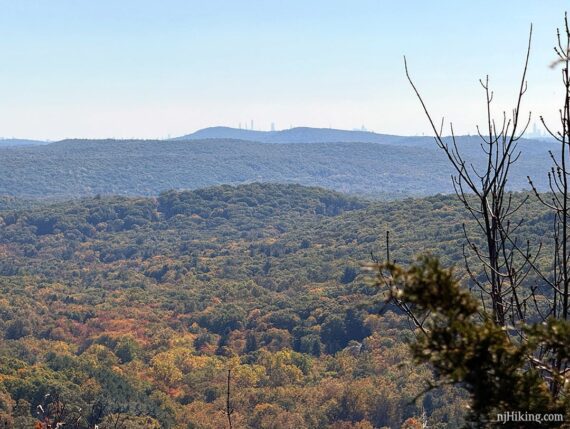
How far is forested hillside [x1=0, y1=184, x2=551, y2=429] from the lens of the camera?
1499 inches

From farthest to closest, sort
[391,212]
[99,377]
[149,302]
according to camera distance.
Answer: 1. [391,212]
2. [149,302]
3. [99,377]

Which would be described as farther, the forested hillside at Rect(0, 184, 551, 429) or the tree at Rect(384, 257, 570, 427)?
the forested hillside at Rect(0, 184, 551, 429)

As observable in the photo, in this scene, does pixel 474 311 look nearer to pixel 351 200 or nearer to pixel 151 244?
pixel 151 244

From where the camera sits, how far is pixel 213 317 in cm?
6456

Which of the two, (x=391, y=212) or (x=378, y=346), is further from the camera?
(x=391, y=212)

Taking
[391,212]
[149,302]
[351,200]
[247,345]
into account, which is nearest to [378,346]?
[247,345]

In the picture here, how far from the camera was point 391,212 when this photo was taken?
107 m

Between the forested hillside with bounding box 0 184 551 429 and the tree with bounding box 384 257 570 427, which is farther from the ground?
the tree with bounding box 384 257 570 427

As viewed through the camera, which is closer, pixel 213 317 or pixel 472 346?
pixel 472 346

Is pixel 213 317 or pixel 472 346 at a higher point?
pixel 472 346

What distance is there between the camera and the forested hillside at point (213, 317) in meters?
38.1

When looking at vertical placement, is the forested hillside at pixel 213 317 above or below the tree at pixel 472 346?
below

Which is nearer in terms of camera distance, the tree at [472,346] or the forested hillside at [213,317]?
the tree at [472,346]

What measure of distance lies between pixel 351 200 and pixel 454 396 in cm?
11017
